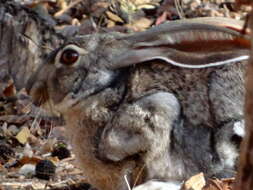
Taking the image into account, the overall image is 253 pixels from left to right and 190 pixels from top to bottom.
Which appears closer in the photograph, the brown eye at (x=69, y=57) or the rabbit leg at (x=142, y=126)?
the rabbit leg at (x=142, y=126)

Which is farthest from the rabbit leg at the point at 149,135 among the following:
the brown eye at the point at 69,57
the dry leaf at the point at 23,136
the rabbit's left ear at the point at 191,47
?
the dry leaf at the point at 23,136

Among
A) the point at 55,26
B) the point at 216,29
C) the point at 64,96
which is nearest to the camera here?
the point at 216,29

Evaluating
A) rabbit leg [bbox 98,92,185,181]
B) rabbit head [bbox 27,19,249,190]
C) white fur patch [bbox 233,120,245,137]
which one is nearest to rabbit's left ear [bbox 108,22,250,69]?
rabbit head [bbox 27,19,249,190]

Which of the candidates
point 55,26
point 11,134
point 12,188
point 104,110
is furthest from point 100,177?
point 55,26

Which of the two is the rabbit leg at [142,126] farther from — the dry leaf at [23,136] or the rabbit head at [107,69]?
the dry leaf at [23,136]

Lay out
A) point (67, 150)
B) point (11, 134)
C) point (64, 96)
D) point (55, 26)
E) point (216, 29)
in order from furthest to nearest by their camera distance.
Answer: point (55, 26) → point (11, 134) → point (67, 150) → point (64, 96) → point (216, 29)

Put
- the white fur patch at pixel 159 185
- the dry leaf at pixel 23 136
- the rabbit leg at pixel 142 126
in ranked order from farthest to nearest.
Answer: the dry leaf at pixel 23 136 < the rabbit leg at pixel 142 126 < the white fur patch at pixel 159 185

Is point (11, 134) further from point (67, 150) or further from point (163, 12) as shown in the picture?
point (163, 12)
